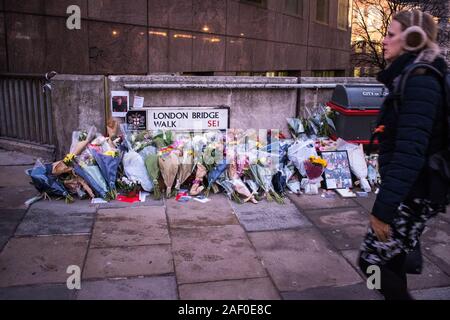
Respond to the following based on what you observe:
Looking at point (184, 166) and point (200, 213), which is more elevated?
point (184, 166)

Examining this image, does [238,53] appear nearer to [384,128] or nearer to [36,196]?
[36,196]

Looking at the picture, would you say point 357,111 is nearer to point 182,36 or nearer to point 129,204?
point 129,204

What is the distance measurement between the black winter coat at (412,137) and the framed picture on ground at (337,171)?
3482mm

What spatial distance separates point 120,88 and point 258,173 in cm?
216

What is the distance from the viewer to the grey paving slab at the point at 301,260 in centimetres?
378

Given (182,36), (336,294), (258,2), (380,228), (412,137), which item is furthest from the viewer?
(258,2)

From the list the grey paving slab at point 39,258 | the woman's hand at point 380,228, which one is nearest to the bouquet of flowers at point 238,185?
the grey paving slab at point 39,258

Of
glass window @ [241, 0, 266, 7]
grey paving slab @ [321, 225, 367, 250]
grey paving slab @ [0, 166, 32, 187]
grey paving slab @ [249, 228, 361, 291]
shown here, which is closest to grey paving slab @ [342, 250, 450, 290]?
grey paving slab @ [249, 228, 361, 291]

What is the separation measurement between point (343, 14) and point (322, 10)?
3203mm

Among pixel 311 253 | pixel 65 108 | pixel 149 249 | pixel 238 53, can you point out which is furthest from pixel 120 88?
pixel 238 53

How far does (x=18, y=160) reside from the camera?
713cm

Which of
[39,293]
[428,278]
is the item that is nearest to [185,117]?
[39,293]

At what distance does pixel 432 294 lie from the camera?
3.63 meters
